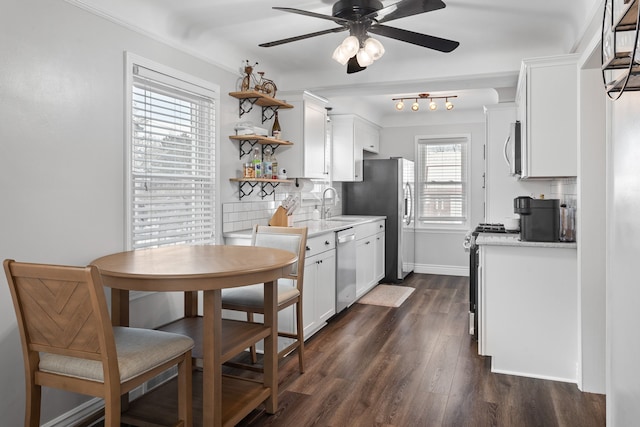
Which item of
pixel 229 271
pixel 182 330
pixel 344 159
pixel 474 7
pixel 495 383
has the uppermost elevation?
pixel 474 7

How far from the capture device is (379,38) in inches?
137

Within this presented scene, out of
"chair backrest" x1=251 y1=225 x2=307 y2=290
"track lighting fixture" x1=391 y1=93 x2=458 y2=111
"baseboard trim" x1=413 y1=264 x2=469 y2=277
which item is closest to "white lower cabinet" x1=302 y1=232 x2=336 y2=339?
"chair backrest" x1=251 y1=225 x2=307 y2=290

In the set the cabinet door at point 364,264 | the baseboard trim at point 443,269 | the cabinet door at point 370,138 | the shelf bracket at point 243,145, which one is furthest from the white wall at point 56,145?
the baseboard trim at point 443,269

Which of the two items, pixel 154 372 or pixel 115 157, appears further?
pixel 115 157

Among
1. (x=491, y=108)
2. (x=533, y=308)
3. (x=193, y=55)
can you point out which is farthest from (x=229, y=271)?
(x=491, y=108)

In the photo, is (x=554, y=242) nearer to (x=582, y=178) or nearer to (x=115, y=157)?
(x=582, y=178)

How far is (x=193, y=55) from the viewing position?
129 inches

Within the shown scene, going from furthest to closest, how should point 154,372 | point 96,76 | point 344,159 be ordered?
1. point 344,159
2. point 96,76
3. point 154,372

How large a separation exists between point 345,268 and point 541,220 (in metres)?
1.98

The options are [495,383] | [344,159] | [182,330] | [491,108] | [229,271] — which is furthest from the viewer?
[344,159]

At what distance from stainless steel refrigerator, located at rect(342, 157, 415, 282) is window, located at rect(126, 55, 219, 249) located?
322cm

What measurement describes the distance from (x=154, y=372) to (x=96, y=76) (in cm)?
164

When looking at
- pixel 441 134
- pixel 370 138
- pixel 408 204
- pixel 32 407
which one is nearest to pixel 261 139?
pixel 32 407

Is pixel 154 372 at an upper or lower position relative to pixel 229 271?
lower
